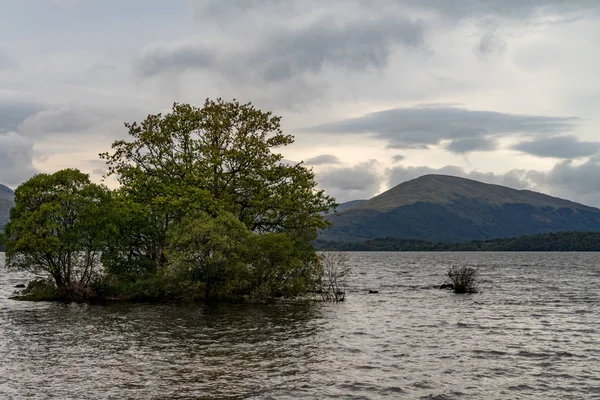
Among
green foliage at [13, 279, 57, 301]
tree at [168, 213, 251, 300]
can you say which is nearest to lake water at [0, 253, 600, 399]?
tree at [168, 213, 251, 300]

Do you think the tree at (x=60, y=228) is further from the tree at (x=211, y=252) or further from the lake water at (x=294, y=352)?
the tree at (x=211, y=252)

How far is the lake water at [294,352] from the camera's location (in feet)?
75.6

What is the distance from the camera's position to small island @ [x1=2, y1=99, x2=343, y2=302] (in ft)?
180

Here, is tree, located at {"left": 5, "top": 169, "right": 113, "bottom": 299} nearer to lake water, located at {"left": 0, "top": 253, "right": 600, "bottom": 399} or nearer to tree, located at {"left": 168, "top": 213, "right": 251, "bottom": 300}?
lake water, located at {"left": 0, "top": 253, "right": 600, "bottom": 399}

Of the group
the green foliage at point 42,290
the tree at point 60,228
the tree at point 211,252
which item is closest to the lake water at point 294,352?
the tree at point 211,252

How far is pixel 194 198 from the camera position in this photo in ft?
196

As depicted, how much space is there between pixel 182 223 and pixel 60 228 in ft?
40.8

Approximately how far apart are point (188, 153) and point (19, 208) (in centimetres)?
1882

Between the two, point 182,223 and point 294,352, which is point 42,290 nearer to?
point 182,223

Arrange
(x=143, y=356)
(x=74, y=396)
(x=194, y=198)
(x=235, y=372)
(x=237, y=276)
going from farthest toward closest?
1. (x=194, y=198)
2. (x=237, y=276)
3. (x=143, y=356)
4. (x=235, y=372)
5. (x=74, y=396)

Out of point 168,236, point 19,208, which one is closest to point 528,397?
point 168,236

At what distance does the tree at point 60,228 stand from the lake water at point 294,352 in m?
5.81

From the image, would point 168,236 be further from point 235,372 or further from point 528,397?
point 528,397

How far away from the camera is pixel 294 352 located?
1200 inches
